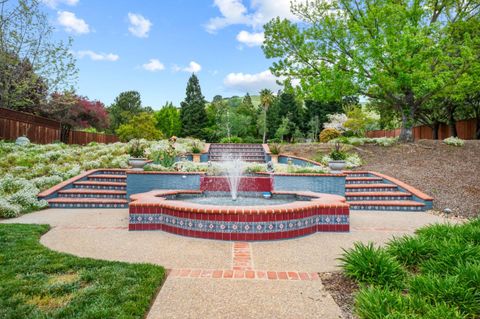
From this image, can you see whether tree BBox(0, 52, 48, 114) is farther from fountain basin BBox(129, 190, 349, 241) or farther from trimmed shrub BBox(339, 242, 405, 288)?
trimmed shrub BBox(339, 242, 405, 288)

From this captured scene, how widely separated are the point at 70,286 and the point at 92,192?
5588mm

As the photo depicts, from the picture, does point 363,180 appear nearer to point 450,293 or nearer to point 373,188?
point 373,188

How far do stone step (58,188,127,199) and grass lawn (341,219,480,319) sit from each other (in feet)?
21.0

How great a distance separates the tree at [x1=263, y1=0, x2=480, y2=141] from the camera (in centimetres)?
1180

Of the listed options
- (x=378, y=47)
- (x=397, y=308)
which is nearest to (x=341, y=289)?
(x=397, y=308)

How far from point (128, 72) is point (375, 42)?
1317 cm

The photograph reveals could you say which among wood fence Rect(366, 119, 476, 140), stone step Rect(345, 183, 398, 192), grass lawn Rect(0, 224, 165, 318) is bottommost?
grass lawn Rect(0, 224, 165, 318)

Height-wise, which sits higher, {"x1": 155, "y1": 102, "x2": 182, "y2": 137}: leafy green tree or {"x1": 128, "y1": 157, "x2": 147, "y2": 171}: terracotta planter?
{"x1": 155, "y1": 102, "x2": 182, "y2": 137}: leafy green tree

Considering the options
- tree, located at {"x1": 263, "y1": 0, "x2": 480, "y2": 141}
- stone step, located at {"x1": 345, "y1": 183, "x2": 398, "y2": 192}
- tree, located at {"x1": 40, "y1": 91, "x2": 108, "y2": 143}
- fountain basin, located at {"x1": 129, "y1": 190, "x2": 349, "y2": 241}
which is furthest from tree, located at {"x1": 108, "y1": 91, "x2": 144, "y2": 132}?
fountain basin, located at {"x1": 129, "y1": 190, "x2": 349, "y2": 241}

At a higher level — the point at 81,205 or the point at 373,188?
the point at 373,188

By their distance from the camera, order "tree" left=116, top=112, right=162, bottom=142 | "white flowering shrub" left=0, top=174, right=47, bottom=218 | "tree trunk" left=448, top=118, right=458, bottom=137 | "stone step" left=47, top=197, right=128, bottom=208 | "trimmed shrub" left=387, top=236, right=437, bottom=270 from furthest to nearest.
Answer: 1. "tree" left=116, top=112, right=162, bottom=142
2. "tree trunk" left=448, top=118, right=458, bottom=137
3. "stone step" left=47, top=197, right=128, bottom=208
4. "white flowering shrub" left=0, top=174, right=47, bottom=218
5. "trimmed shrub" left=387, top=236, right=437, bottom=270

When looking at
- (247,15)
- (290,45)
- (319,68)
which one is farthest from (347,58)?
(247,15)

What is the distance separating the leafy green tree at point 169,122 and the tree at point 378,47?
1063 inches

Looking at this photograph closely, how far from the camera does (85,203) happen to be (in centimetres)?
739
